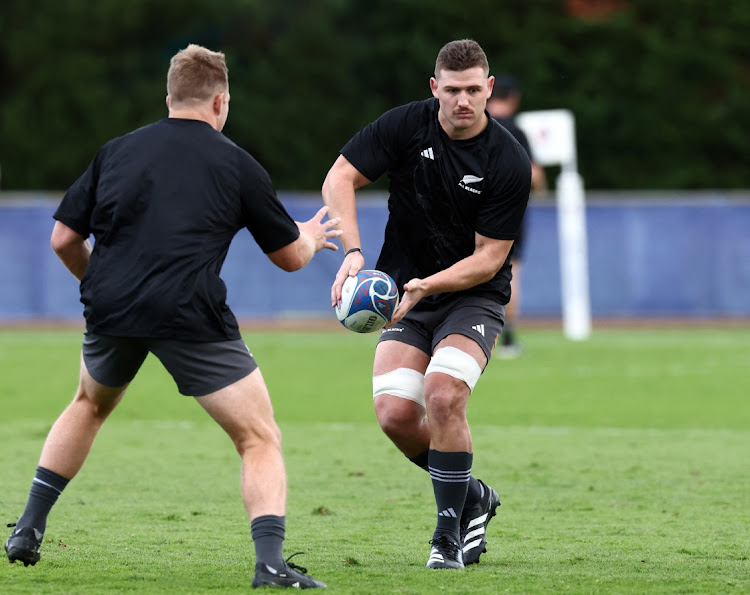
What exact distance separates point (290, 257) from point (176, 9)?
31.9 metres

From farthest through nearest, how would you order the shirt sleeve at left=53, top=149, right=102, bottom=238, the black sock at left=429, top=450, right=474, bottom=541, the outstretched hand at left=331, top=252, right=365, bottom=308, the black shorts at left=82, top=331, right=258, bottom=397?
the outstretched hand at left=331, top=252, right=365, bottom=308
the black sock at left=429, top=450, right=474, bottom=541
the shirt sleeve at left=53, top=149, right=102, bottom=238
the black shorts at left=82, top=331, right=258, bottom=397

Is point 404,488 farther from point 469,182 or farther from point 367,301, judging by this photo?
point 469,182

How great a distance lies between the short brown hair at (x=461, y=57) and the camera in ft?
20.5

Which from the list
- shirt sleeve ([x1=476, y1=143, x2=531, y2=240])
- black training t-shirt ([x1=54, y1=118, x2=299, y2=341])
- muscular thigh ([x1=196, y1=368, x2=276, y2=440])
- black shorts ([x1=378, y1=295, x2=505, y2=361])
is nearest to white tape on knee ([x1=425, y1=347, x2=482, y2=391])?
black shorts ([x1=378, y1=295, x2=505, y2=361])

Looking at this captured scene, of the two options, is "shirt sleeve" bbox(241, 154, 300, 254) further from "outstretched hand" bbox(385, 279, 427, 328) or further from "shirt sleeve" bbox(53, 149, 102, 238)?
"outstretched hand" bbox(385, 279, 427, 328)

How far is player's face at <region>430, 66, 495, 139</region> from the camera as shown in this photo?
6.26 m

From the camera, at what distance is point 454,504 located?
6195 mm

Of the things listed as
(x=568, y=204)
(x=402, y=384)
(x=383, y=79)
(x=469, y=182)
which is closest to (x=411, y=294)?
(x=402, y=384)

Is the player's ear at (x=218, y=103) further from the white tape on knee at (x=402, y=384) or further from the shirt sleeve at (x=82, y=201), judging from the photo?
the white tape on knee at (x=402, y=384)

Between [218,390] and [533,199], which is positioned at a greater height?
[533,199]

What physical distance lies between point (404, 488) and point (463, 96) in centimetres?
278

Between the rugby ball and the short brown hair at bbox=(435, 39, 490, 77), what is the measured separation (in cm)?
97

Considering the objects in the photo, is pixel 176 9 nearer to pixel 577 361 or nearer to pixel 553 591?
pixel 577 361

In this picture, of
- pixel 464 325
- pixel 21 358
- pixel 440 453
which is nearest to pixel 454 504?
pixel 440 453
